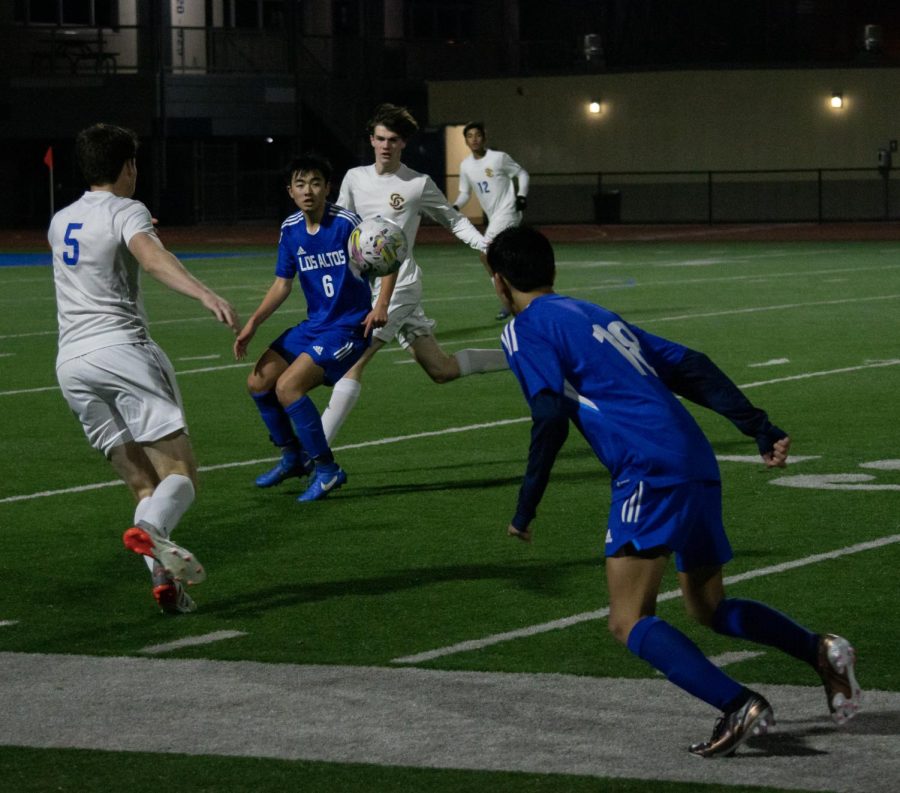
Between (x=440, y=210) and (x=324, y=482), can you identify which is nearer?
(x=324, y=482)

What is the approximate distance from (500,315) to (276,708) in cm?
1595

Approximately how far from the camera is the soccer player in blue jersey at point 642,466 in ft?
18.6

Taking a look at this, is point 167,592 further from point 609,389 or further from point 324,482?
point 324,482

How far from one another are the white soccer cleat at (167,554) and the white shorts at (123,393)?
0.57 meters

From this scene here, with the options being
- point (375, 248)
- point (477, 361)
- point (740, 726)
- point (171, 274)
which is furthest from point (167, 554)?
point (477, 361)

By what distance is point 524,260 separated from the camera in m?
5.93

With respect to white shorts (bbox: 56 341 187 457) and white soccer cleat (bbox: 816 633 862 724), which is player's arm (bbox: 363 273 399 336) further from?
white soccer cleat (bbox: 816 633 862 724)

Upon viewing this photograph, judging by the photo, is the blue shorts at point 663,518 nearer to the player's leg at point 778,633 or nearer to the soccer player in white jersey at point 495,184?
the player's leg at point 778,633

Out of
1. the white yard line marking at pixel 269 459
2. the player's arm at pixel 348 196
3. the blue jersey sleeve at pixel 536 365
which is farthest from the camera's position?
the player's arm at pixel 348 196

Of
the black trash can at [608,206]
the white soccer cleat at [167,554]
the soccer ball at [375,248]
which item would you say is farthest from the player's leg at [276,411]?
the black trash can at [608,206]

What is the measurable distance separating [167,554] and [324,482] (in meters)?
3.38

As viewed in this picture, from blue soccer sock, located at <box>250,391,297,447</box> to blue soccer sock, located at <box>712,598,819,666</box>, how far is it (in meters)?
5.11

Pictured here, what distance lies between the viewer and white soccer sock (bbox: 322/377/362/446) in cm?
1120

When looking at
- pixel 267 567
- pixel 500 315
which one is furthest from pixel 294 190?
pixel 500 315
